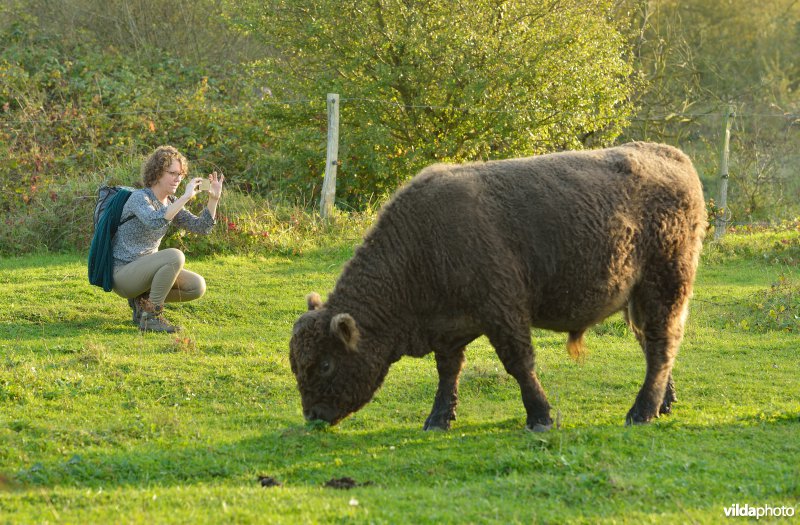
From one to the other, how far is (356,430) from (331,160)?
31.6 ft

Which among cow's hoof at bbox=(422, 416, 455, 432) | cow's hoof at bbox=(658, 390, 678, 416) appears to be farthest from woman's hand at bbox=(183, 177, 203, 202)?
cow's hoof at bbox=(658, 390, 678, 416)

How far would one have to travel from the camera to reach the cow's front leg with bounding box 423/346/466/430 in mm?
7828

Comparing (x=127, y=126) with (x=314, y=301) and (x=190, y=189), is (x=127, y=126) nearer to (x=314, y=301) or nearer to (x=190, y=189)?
(x=190, y=189)

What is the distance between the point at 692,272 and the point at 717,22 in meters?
25.4

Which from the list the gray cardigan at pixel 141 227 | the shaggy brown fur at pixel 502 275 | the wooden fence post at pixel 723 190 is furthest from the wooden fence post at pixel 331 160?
the shaggy brown fur at pixel 502 275

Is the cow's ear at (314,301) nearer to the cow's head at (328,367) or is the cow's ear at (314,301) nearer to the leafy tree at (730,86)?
the cow's head at (328,367)

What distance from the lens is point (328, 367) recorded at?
7.43m

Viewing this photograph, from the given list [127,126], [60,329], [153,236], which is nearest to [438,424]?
[153,236]

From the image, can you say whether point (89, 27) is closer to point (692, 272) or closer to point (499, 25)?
point (499, 25)

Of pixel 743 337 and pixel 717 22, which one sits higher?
pixel 717 22

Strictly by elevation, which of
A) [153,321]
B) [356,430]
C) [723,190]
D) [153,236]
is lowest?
[153,321]

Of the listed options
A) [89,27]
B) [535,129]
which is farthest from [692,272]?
[89,27]

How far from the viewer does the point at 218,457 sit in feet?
22.0

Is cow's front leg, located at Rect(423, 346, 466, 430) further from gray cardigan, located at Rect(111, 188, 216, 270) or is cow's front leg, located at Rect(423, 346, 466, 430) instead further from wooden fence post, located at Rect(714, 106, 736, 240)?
wooden fence post, located at Rect(714, 106, 736, 240)
